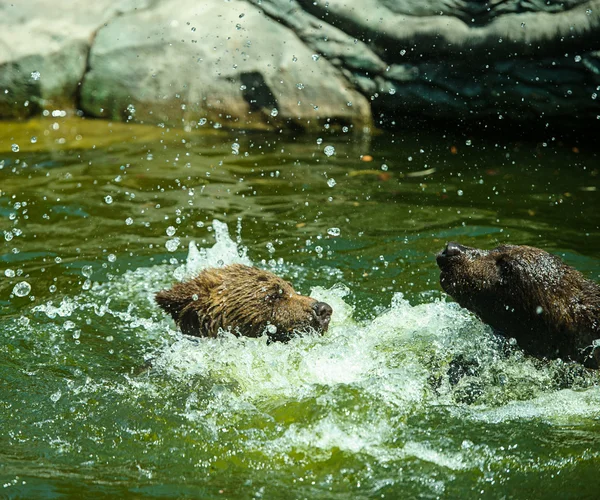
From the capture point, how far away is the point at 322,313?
23.0 ft

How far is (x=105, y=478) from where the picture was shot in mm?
5586

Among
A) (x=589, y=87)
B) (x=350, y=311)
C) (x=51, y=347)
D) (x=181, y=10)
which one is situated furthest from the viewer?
(x=181, y=10)

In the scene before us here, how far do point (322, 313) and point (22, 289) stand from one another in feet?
12.1

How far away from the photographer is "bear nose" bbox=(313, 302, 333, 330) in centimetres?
698

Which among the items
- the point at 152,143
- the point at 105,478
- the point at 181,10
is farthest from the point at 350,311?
the point at 181,10

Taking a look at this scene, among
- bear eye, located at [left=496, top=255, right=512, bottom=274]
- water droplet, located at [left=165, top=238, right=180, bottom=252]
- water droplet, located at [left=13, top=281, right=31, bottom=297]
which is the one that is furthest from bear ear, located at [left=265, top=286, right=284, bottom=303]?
water droplet, located at [left=13, top=281, right=31, bottom=297]

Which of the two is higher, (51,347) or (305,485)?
(305,485)

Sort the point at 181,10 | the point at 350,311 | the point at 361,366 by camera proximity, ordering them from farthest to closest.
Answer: the point at 181,10 < the point at 350,311 < the point at 361,366

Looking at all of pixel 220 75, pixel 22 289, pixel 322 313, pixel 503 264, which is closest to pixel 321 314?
pixel 322 313

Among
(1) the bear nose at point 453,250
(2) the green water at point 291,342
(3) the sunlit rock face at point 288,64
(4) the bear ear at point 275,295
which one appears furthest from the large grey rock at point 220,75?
(4) the bear ear at point 275,295

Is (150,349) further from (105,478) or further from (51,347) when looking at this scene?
(105,478)

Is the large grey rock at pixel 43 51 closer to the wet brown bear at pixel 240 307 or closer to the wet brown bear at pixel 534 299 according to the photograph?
the wet brown bear at pixel 240 307

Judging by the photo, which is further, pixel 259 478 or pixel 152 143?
pixel 152 143

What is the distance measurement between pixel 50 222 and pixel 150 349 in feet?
12.1
